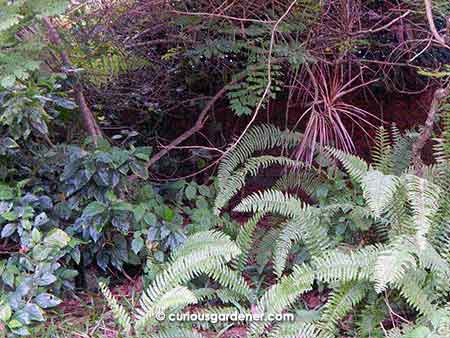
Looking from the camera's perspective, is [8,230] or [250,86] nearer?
[8,230]

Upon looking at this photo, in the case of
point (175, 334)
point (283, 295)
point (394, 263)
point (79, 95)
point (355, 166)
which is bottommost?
point (175, 334)

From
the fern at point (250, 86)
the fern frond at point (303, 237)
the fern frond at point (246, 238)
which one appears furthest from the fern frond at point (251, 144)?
the fern frond at point (303, 237)

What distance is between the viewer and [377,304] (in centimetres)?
222

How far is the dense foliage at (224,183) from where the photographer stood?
2.17 m

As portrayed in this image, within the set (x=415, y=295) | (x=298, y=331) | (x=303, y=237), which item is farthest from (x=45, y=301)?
(x=415, y=295)

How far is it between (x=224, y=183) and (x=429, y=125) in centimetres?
124

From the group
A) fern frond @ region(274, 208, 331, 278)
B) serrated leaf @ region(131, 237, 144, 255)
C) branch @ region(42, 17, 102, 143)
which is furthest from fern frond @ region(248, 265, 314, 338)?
branch @ region(42, 17, 102, 143)

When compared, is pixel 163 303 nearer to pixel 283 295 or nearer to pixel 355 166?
pixel 283 295

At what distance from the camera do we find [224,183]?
2965 millimetres

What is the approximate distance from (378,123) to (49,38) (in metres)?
2.55

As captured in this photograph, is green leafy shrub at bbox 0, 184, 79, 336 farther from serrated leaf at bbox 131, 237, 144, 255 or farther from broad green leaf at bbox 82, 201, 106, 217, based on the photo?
serrated leaf at bbox 131, 237, 144, 255

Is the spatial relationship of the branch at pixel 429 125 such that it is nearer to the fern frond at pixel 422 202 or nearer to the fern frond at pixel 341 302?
the fern frond at pixel 422 202

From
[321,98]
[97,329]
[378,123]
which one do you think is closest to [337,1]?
[321,98]

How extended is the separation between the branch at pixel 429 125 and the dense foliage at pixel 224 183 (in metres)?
0.01
